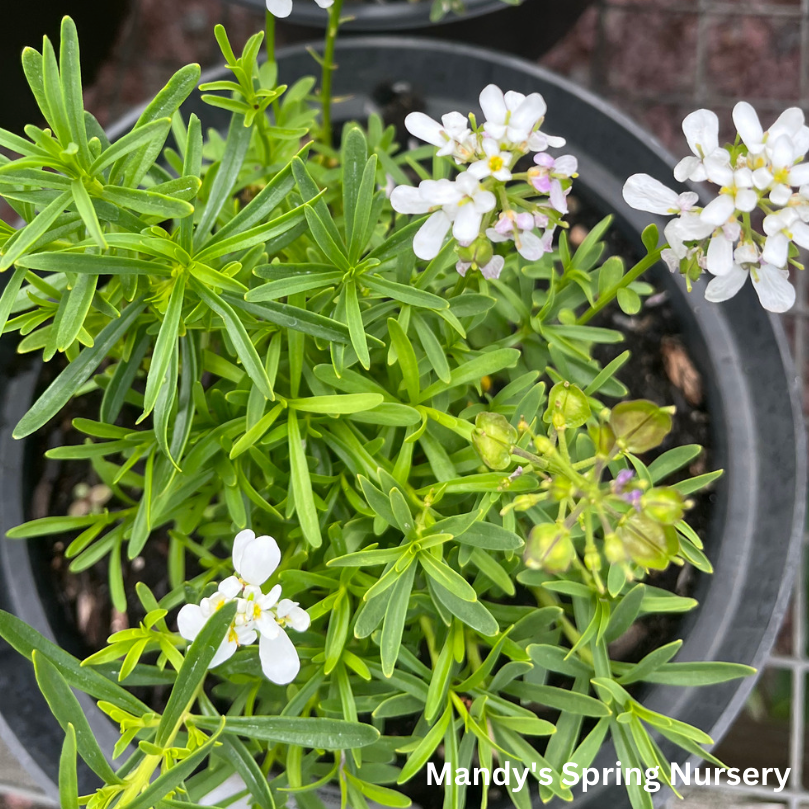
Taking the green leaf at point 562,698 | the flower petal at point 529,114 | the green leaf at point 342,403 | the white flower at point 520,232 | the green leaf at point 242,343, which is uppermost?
the flower petal at point 529,114

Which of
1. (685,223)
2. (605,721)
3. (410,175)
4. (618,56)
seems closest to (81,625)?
(605,721)

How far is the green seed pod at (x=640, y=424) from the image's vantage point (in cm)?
59

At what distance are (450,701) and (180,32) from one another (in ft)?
5.75

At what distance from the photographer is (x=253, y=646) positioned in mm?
815

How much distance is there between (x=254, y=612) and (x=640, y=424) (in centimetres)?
36

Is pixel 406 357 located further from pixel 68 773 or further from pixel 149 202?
pixel 68 773

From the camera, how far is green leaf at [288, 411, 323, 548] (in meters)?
0.69

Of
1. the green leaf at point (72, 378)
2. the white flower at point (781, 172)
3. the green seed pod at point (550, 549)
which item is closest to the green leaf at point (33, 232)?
the green leaf at point (72, 378)

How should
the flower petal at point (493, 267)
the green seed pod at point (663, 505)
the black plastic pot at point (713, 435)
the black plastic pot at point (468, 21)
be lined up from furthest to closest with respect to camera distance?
the black plastic pot at point (468, 21)
the black plastic pot at point (713, 435)
the flower petal at point (493, 267)
the green seed pod at point (663, 505)

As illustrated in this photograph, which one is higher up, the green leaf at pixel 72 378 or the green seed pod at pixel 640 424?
the green leaf at pixel 72 378

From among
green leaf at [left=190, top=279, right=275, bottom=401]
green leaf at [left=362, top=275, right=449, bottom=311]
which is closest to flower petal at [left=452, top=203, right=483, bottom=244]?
green leaf at [left=362, top=275, right=449, bottom=311]

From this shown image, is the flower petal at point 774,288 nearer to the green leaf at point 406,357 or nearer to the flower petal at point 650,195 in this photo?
the flower petal at point 650,195

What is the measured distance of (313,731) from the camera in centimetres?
63

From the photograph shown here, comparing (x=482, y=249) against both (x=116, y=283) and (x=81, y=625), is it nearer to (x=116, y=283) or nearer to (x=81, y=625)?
(x=116, y=283)
